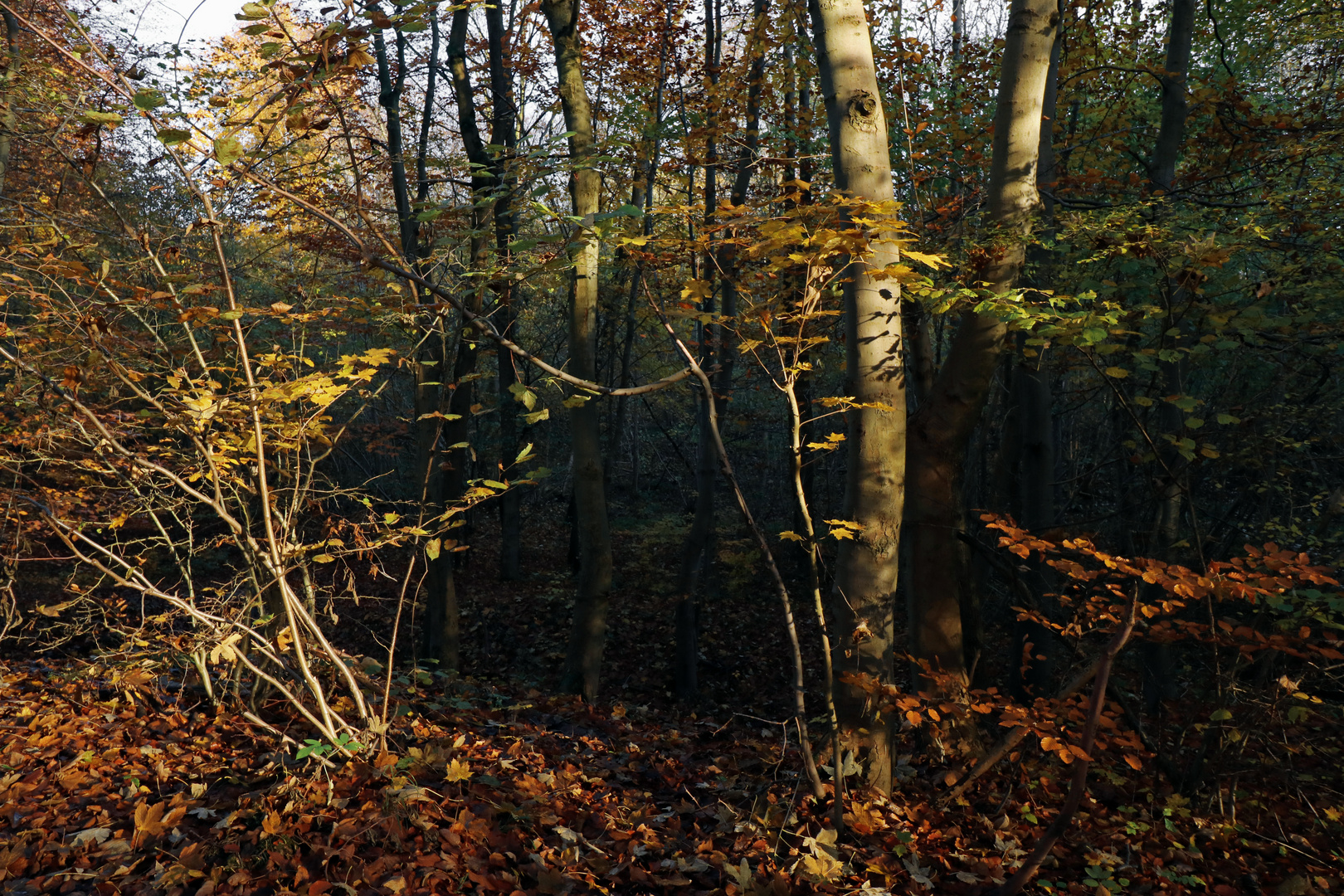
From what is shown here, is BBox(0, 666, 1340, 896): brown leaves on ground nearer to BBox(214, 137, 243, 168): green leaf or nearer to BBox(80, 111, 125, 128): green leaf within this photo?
BBox(214, 137, 243, 168): green leaf

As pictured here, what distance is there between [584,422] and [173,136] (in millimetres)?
5104

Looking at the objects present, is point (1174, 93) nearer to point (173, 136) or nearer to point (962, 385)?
point (962, 385)

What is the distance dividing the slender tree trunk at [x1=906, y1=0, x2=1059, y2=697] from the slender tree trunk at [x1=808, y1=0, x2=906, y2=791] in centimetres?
53

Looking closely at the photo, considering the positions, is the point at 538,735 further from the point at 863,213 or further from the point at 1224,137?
the point at 1224,137

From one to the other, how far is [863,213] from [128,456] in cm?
332

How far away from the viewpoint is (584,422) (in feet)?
24.2

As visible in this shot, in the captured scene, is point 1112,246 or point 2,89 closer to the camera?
point 1112,246

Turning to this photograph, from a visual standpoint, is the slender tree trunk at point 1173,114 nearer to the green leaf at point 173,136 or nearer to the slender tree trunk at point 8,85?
the green leaf at point 173,136

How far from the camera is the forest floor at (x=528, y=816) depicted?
9.30 feet

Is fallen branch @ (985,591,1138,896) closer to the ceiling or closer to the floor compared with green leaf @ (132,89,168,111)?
closer to the floor

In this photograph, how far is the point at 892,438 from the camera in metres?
3.68

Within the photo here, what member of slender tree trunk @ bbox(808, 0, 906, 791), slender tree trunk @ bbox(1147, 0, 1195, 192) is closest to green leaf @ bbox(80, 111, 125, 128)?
slender tree trunk @ bbox(808, 0, 906, 791)

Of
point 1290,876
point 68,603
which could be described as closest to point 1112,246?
point 1290,876

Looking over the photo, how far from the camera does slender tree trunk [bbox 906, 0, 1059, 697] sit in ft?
13.0
